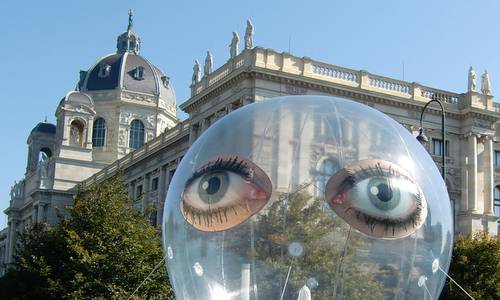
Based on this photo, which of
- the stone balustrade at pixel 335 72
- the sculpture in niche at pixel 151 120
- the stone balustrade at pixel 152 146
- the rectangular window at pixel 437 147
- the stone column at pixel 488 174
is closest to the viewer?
the stone balustrade at pixel 335 72

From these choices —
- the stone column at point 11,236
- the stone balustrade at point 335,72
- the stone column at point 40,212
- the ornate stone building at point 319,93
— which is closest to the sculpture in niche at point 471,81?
the ornate stone building at point 319,93

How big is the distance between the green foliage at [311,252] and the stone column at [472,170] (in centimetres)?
3995

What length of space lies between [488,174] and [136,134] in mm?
44169

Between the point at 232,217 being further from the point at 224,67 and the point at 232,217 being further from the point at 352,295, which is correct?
the point at 224,67

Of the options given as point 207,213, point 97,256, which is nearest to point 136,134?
point 97,256

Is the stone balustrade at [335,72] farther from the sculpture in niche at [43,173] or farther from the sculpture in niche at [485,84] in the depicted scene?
the sculpture in niche at [43,173]

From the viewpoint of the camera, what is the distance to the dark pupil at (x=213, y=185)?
10000 mm

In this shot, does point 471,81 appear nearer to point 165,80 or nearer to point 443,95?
point 443,95

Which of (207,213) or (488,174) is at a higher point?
(488,174)

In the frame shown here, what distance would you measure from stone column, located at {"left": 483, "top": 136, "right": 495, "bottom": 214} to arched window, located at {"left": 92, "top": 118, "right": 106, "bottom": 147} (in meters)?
44.3

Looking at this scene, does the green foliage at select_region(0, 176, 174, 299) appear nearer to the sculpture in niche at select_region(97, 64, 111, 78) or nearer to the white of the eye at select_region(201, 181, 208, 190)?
the white of the eye at select_region(201, 181, 208, 190)

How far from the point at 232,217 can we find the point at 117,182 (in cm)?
2530

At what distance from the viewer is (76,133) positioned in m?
83.1

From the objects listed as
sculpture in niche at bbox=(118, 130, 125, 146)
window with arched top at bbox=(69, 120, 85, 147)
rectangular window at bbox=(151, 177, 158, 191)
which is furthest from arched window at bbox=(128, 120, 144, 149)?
rectangular window at bbox=(151, 177, 158, 191)
